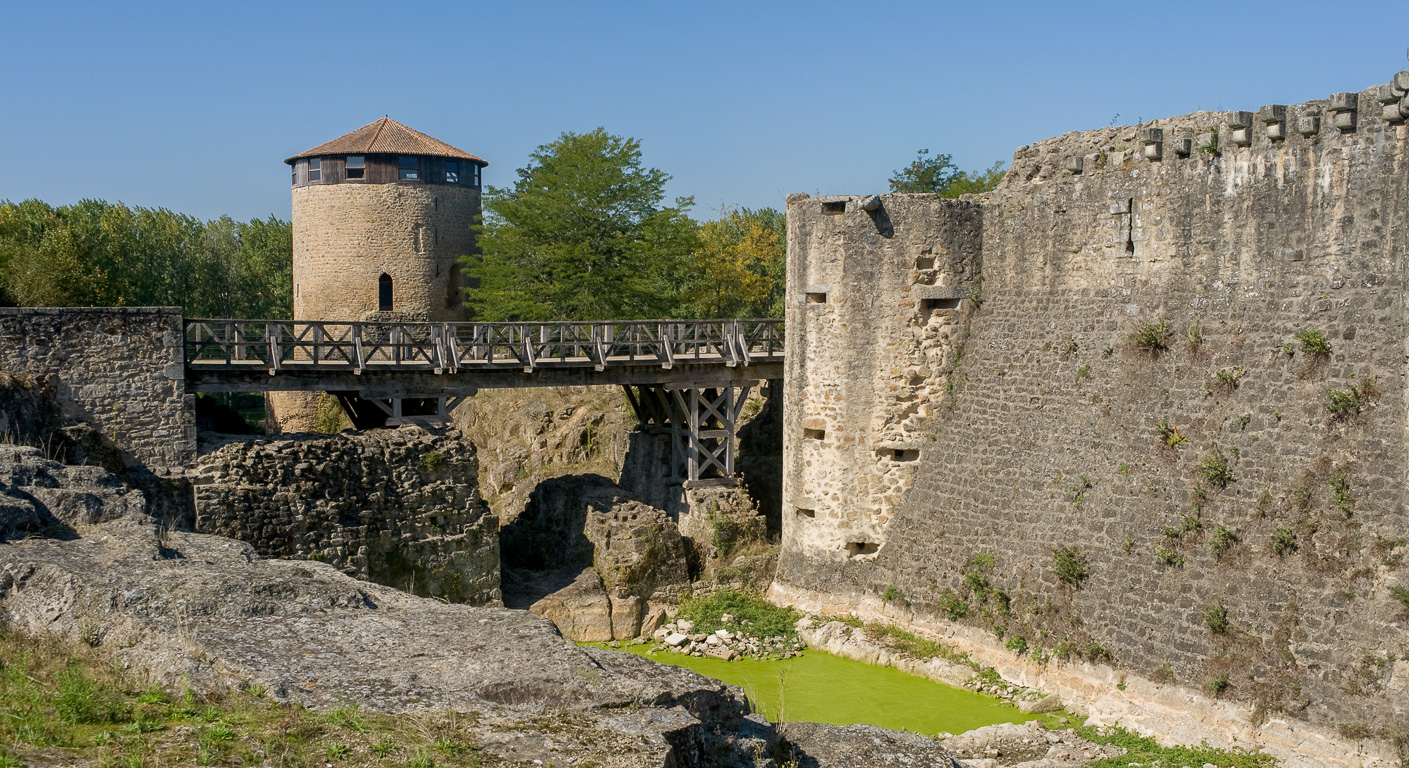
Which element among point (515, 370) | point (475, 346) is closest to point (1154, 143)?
point (515, 370)

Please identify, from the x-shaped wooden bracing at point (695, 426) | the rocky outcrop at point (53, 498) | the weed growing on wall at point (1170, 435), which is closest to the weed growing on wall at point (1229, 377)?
the weed growing on wall at point (1170, 435)

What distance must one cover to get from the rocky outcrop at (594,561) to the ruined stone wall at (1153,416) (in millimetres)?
1940

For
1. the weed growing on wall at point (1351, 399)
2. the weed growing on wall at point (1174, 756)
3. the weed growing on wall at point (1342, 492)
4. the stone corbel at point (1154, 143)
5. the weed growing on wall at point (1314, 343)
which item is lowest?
Answer: the weed growing on wall at point (1174, 756)

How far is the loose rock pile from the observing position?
Result: 16.3m

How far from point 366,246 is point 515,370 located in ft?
49.9

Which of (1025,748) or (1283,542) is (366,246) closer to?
(1025,748)

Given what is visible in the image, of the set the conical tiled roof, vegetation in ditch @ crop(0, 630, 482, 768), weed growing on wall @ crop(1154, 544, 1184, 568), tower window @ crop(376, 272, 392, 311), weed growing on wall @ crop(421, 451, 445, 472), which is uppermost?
the conical tiled roof

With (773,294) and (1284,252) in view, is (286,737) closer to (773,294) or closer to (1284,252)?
(1284,252)

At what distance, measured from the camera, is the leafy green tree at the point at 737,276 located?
111ft

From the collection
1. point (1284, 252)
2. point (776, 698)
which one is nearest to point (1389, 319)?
point (1284, 252)

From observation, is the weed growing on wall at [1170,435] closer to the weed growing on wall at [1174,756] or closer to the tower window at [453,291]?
the weed growing on wall at [1174,756]

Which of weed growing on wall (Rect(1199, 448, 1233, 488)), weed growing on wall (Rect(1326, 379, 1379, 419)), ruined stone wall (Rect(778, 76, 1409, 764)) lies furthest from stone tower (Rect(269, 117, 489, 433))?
weed growing on wall (Rect(1326, 379, 1379, 419))

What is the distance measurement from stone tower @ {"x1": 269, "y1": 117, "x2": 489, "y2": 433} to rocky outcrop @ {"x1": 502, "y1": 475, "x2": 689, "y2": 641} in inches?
571

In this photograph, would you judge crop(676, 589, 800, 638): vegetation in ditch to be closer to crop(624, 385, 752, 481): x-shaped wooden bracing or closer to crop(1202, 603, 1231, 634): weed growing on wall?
crop(624, 385, 752, 481): x-shaped wooden bracing
